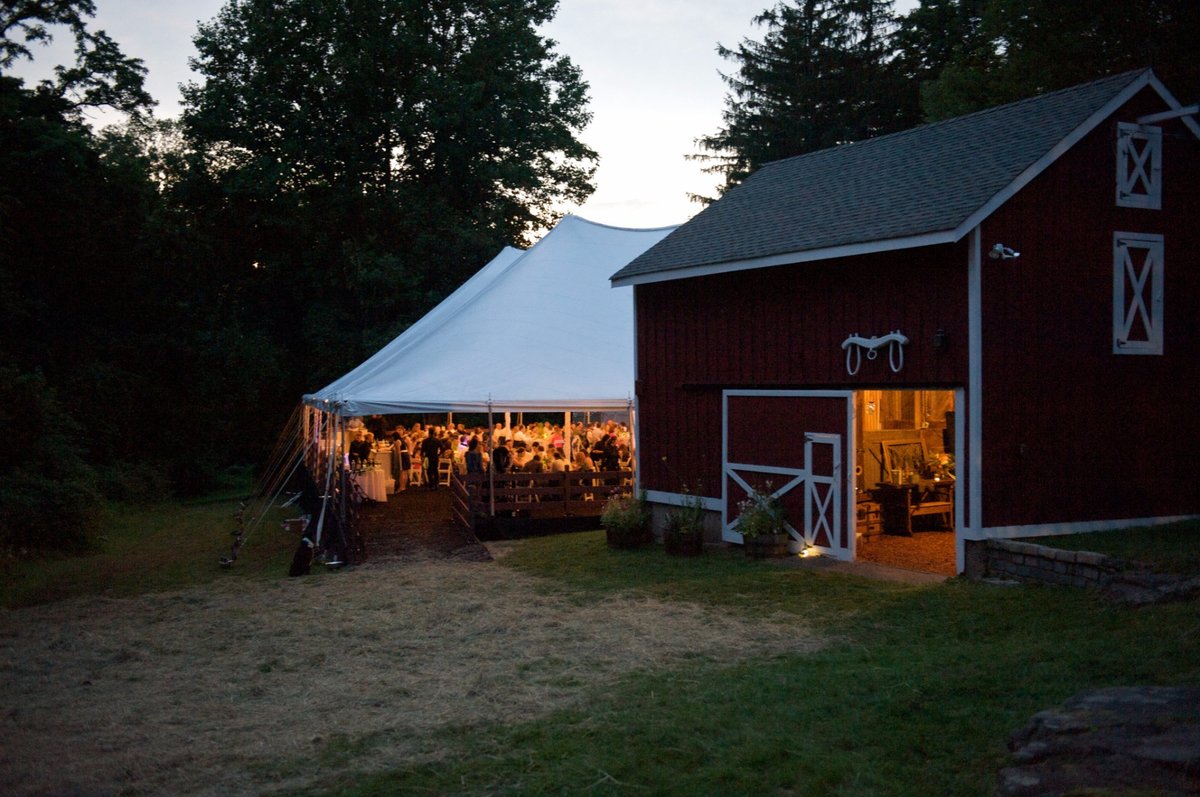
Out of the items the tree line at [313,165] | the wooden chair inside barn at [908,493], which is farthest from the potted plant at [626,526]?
the tree line at [313,165]

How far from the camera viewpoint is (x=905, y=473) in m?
14.4

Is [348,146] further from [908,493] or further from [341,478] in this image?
[908,493]

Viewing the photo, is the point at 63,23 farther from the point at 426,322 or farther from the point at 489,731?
the point at 489,731

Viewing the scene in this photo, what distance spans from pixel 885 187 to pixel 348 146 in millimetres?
22694

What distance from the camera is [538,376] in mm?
17047

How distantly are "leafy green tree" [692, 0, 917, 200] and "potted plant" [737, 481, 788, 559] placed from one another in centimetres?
2528

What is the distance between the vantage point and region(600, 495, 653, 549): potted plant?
14.0 meters

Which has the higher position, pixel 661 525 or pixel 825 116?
pixel 825 116

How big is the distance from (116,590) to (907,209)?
32.2 ft

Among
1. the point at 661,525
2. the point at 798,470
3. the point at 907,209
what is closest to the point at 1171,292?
the point at 907,209

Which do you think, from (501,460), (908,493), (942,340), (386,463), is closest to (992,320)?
(942,340)

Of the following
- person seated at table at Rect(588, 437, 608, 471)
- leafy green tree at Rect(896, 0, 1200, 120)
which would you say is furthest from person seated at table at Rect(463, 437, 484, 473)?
leafy green tree at Rect(896, 0, 1200, 120)

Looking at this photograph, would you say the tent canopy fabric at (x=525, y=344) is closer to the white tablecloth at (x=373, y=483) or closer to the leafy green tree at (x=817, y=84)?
the white tablecloth at (x=373, y=483)

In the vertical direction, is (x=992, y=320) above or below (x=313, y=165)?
below
